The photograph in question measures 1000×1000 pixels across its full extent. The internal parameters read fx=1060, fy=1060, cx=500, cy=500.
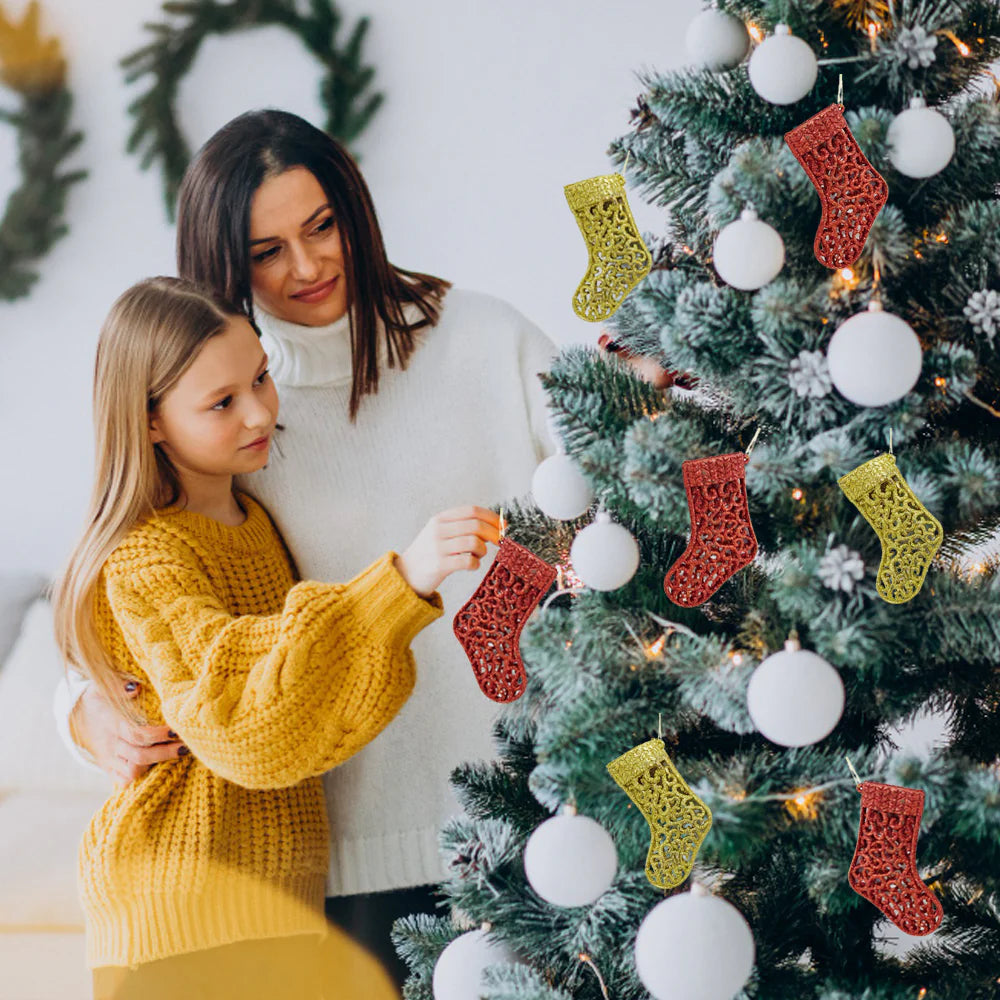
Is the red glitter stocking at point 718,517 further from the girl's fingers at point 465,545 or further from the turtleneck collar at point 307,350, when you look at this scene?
the turtleneck collar at point 307,350

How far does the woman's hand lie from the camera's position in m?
1.01

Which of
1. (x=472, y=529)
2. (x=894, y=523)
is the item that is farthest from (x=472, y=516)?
(x=894, y=523)

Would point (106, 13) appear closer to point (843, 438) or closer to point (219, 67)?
point (219, 67)

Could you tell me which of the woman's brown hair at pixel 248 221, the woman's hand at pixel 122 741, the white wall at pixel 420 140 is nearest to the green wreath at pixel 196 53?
the white wall at pixel 420 140

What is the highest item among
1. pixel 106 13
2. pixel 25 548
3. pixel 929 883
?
pixel 106 13

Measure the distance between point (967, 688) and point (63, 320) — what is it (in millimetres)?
1745

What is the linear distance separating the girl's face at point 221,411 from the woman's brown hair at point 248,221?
99mm

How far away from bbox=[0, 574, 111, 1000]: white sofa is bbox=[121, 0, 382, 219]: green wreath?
33.5 inches

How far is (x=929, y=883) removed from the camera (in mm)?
781

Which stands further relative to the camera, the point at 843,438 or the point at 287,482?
the point at 287,482

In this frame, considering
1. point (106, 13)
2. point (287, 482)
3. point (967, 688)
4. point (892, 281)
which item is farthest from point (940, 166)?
point (106, 13)

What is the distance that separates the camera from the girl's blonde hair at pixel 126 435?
1020mm

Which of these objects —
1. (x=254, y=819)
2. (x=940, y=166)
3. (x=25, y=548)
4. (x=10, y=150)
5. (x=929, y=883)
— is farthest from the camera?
(x=25, y=548)

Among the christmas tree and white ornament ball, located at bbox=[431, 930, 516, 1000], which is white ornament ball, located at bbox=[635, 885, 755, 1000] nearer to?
the christmas tree
